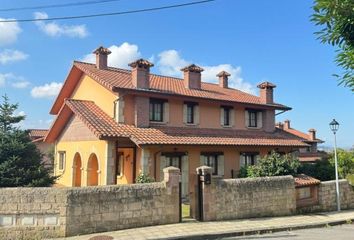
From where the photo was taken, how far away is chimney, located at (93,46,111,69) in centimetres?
2158

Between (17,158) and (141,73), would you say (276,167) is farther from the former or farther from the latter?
(17,158)

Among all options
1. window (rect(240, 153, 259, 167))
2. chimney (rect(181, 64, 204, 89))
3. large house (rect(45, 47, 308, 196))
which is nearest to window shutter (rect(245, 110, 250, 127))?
large house (rect(45, 47, 308, 196))

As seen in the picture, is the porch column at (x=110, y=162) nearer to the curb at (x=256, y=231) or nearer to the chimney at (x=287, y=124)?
the curb at (x=256, y=231)

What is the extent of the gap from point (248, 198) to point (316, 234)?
2.88 metres

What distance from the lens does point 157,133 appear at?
58.8ft

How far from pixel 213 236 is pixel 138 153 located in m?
7.74

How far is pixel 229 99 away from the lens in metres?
22.1

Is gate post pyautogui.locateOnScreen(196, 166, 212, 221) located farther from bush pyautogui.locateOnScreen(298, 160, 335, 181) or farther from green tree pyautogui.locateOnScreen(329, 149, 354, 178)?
green tree pyautogui.locateOnScreen(329, 149, 354, 178)

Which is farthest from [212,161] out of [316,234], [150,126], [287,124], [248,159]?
[287,124]

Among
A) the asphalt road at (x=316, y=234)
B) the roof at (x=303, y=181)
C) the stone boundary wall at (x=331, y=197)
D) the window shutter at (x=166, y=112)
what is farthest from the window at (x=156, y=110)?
the asphalt road at (x=316, y=234)

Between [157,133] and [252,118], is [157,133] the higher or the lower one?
the lower one

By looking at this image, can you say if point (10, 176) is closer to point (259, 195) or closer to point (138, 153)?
point (138, 153)

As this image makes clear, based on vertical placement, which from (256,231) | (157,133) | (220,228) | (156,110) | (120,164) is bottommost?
(256,231)

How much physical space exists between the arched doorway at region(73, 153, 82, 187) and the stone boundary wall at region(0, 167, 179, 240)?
10266 mm
